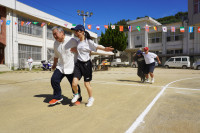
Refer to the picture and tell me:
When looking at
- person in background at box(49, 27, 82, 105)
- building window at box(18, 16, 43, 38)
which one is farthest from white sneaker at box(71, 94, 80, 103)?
building window at box(18, 16, 43, 38)

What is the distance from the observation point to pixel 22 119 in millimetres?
2258

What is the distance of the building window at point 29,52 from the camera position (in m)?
19.0

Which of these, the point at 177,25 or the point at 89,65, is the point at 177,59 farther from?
the point at 89,65

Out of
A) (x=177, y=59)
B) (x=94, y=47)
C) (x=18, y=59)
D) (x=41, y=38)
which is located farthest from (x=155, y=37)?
(x=94, y=47)

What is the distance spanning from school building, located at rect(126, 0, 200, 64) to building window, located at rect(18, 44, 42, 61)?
15730mm

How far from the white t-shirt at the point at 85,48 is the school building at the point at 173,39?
72.3ft

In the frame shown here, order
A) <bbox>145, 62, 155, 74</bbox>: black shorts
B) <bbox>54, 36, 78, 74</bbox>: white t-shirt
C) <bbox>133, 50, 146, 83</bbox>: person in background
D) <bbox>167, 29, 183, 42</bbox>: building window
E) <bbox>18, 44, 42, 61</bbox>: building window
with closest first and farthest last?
<bbox>54, 36, 78, 74</bbox>: white t-shirt < <bbox>145, 62, 155, 74</bbox>: black shorts < <bbox>133, 50, 146, 83</bbox>: person in background < <bbox>18, 44, 42, 61</bbox>: building window < <bbox>167, 29, 183, 42</bbox>: building window

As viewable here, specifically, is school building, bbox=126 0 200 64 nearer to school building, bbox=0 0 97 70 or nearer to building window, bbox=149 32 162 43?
building window, bbox=149 32 162 43

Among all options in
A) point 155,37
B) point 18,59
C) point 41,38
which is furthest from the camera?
point 155,37

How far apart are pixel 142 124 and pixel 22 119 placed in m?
1.87

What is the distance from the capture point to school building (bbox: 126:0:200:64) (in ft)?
73.7

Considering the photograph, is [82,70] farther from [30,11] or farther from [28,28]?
[30,11]

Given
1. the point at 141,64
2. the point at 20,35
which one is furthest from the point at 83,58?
the point at 20,35

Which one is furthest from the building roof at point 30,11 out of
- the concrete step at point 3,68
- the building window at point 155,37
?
the building window at point 155,37
